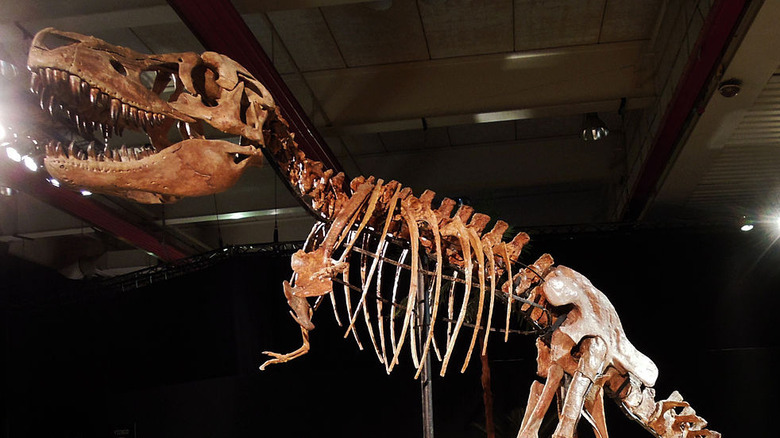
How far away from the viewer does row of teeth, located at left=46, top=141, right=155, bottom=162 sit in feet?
7.88

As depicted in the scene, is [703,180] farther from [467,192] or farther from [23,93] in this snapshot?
[23,93]

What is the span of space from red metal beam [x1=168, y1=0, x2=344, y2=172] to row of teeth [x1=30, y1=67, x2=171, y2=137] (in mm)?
2107

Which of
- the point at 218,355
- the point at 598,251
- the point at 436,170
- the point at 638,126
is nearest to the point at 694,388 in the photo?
the point at 598,251

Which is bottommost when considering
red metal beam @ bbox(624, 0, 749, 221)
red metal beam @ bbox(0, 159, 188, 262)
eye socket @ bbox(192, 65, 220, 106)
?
eye socket @ bbox(192, 65, 220, 106)

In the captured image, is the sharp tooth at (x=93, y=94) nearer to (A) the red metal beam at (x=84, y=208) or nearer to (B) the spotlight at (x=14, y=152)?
(B) the spotlight at (x=14, y=152)

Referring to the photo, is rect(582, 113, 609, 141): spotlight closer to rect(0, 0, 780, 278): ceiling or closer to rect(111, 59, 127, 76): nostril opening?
rect(0, 0, 780, 278): ceiling

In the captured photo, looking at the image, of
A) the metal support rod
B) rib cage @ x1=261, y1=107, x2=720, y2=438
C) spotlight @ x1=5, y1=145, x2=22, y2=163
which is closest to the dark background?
spotlight @ x1=5, y1=145, x2=22, y2=163

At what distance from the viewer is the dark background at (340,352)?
658 cm

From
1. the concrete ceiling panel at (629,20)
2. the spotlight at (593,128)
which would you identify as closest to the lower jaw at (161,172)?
the concrete ceiling panel at (629,20)

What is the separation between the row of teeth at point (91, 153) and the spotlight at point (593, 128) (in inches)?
238

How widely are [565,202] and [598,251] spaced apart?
7.82ft

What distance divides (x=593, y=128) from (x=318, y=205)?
507cm

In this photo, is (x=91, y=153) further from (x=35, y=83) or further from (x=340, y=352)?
(x=340, y=352)

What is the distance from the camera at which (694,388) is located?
7.38 metres
